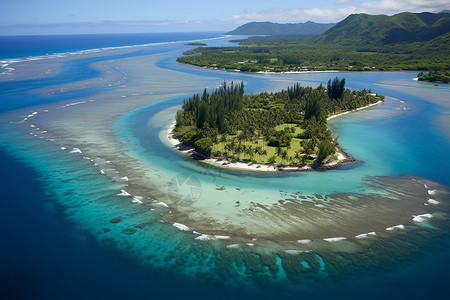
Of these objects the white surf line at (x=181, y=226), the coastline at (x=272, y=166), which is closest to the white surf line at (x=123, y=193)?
the white surf line at (x=181, y=226)

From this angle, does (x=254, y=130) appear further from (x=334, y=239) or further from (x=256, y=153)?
(x=334, y=239)

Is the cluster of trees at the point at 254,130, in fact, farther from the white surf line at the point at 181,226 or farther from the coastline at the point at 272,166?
the white surf line at the point at 181,226

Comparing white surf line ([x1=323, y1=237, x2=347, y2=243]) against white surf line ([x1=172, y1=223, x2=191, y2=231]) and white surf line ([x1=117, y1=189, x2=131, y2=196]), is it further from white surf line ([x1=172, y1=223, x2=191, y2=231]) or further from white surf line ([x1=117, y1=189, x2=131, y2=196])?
white surf line ([x1=117, y1=189, x2=131, y2=196])

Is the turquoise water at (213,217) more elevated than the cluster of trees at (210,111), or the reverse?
the cluster of trees at (210,111)

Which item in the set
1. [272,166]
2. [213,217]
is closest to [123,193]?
[213,217]

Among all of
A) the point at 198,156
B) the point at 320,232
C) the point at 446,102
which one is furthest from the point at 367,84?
the point at 320,232

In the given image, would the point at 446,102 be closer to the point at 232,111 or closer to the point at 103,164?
the point at 232,111

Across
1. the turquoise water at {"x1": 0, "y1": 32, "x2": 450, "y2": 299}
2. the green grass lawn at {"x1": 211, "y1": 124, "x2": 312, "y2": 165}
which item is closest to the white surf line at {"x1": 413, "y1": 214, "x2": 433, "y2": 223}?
the turquoise water at {"x1": 0, "y1": 32, "x2": 450, "y2": 299}
